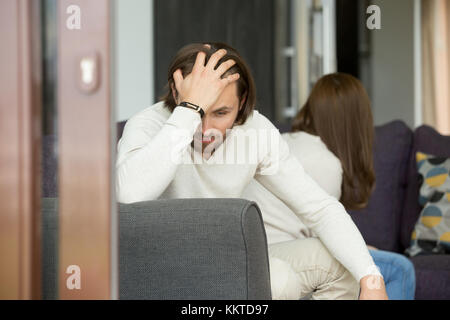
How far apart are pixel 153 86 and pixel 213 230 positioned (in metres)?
2.18

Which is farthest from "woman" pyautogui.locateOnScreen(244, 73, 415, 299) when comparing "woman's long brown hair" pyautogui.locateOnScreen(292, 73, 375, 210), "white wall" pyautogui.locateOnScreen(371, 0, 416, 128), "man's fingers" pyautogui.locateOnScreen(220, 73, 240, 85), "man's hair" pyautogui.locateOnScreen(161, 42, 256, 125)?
"white wall" pyautogui.locateOnScreen(371, 0, 416, 128)

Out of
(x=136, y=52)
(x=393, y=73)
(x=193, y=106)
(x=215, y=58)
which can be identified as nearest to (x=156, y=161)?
(x=193, y=106)

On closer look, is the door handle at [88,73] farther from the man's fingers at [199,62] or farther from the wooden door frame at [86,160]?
the man's fingers at [199,62]

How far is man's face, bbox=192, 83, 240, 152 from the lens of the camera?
1229 mm

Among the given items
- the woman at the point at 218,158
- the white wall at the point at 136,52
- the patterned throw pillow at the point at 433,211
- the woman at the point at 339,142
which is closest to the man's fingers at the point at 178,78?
the woman at the point at 218,158

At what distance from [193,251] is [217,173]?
0.33 metres

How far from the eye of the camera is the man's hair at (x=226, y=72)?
1.22 metres

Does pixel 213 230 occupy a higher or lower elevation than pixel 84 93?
lower

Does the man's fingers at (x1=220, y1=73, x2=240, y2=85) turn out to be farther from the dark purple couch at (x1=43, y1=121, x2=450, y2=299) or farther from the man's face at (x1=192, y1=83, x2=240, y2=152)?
the dark purple couch at (x1=43, y1=121, x2=450, y2=299)

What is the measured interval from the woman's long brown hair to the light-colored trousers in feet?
1.83

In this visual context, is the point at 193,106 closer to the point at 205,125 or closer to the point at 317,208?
the point at 205,125
